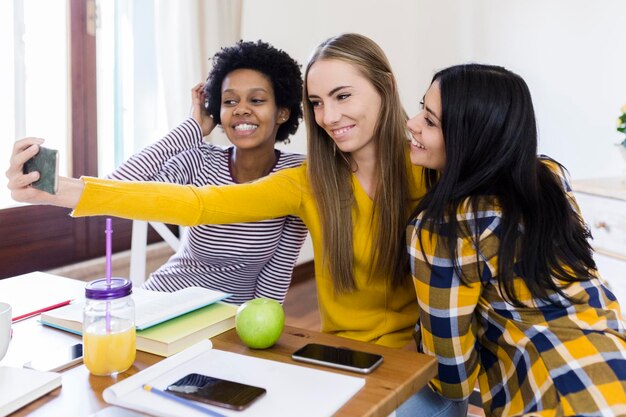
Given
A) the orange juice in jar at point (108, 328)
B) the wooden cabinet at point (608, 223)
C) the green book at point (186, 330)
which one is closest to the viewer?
the orange juice in jar at point (108, 328)

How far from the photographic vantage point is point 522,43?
338cm

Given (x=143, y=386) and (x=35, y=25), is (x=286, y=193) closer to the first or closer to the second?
Answer: (x=143, y=386)

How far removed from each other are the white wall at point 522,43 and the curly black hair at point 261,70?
1.42 m

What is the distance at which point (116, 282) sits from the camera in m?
0.97

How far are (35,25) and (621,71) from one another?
244 centimetres

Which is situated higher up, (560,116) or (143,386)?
(560,116)

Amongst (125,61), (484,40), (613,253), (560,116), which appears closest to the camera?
(613,253)

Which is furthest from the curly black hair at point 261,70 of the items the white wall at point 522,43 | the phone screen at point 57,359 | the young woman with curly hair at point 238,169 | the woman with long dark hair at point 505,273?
the white wall at point 522,43

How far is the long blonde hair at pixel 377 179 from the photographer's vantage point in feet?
4.66

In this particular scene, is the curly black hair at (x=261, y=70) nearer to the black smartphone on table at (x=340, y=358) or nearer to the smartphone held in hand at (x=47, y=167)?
Result: the smartphone held in hand at (x=47, y=167)

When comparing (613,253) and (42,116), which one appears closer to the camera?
(613,253)

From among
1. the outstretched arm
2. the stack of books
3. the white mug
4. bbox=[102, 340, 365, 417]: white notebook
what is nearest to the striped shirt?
the stack of books

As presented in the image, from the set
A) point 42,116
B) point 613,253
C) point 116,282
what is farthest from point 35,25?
point 613,253

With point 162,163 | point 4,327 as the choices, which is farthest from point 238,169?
point 4,327
